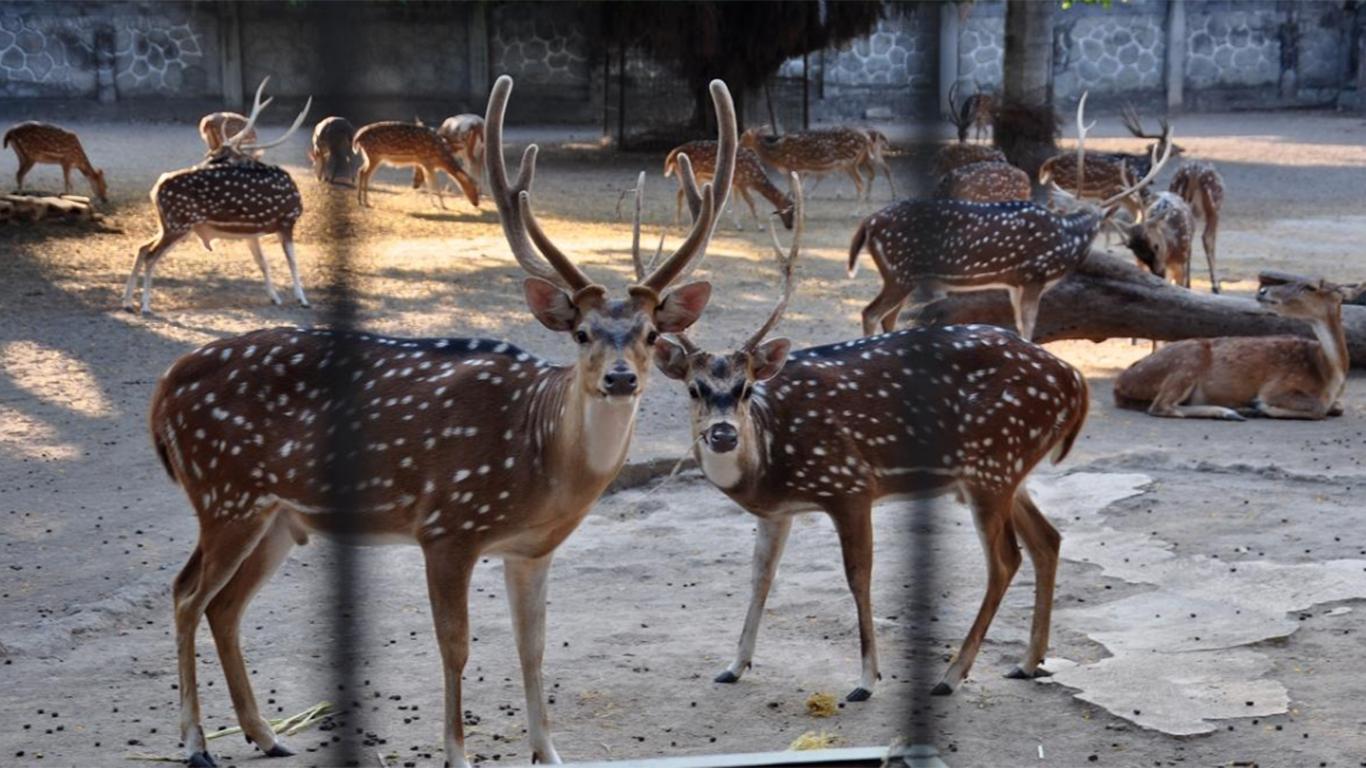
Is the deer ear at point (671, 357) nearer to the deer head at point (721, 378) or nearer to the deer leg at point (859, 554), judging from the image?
the deer head at point (721, 378)

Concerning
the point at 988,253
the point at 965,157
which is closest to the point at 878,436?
the point at 988,253

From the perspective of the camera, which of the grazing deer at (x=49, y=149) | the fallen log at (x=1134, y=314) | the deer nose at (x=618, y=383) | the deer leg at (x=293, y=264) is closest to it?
the deer nose at (x=618, y=383)

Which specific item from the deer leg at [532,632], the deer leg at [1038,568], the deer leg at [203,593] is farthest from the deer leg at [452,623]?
the deer leg at [1038,568]

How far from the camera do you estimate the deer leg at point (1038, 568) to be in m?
5.07

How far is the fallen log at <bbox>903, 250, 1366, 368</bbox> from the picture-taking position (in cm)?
957

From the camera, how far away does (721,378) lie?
4.82m

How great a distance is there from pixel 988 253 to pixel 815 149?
8012mm

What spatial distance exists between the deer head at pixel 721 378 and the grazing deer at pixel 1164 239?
646 cm

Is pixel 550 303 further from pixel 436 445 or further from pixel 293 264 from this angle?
pixel 293 264

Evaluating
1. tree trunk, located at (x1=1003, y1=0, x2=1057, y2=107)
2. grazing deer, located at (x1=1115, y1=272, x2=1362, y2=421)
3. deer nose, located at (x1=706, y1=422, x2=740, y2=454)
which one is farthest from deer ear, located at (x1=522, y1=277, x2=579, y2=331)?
tree trunk, located at (x1=1003, y1=0, x2=1057, y2=107)

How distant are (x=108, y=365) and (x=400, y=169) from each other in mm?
10906

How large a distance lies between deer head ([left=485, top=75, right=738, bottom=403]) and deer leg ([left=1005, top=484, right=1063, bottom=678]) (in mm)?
1432

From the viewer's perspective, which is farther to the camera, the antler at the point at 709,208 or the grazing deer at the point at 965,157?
the grazing deer at the point at 965,157

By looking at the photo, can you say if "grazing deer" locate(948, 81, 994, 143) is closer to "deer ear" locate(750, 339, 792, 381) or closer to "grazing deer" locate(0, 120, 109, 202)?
"grazing deer" locate(0, 120, 109, 202)
